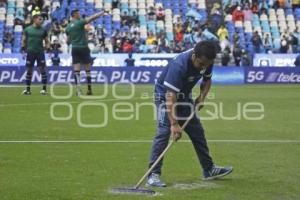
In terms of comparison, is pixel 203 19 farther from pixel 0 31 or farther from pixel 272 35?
pixel 0 31

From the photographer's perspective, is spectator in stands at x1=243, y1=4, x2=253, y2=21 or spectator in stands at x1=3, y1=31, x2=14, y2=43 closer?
spectator in stands at x1=3, y1=31, x2=14, y2=43

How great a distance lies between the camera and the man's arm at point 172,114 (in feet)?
25.6

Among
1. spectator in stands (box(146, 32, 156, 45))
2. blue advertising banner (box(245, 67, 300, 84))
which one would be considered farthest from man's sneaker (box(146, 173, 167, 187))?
spectator in stands (box(146, 32, 156, 45))

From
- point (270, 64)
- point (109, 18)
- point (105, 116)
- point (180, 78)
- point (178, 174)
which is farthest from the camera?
point (109, 18)

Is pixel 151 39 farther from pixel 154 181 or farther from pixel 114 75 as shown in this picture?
pixel 154 181

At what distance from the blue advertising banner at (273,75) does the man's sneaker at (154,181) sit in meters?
27.8

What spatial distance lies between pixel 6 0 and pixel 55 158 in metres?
34.8

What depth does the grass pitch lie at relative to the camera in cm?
764

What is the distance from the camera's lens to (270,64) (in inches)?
1515

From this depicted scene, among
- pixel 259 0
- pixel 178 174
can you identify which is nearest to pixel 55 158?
pixel 178 174

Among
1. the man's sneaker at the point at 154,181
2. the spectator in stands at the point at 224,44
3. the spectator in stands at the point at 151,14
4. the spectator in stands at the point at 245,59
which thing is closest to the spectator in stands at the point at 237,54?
the spectator in stands at the point at 245,59

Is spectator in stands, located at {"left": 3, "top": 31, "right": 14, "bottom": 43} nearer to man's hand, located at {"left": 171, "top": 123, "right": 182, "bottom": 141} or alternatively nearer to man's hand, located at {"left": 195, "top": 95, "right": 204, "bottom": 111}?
man's hand, located at {"left": 195, "top": 95, "right": 204, "bottom": 111}

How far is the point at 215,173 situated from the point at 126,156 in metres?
1.95

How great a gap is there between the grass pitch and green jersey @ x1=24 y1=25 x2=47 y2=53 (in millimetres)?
4910
